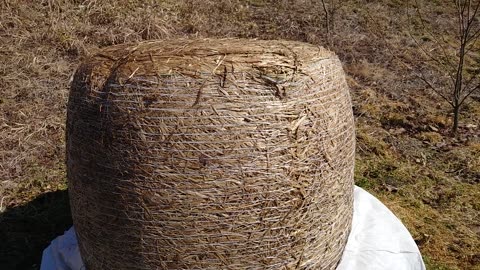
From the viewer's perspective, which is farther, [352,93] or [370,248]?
[352,93]

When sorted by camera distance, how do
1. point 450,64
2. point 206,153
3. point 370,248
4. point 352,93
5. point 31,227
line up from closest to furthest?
point 206,153, point 370,248, point 31,227, point 352,93, point 450,64

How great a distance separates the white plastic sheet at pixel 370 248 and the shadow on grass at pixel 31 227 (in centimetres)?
62

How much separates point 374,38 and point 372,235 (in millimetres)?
6176

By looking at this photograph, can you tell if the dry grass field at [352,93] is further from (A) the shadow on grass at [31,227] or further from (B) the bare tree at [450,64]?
(B) the bare tree at [450,64]

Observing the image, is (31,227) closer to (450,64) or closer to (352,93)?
(352,93)

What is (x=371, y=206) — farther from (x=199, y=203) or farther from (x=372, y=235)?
(x=199, y=203)

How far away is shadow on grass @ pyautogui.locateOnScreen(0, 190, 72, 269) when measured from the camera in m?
3.72

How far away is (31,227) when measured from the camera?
4.08 meters

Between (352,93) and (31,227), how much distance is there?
458cm

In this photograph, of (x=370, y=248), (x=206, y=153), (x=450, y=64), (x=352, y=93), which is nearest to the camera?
(x=206, y=153)

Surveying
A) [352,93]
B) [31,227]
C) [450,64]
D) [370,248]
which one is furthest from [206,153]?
[450,64]

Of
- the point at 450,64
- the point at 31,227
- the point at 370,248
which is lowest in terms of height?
the point at 31,227

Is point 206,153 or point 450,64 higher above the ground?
point 206,153

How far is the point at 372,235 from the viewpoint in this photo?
3111 mm
